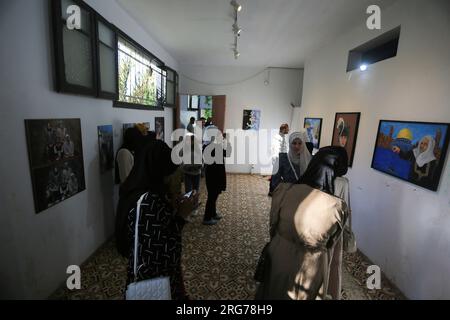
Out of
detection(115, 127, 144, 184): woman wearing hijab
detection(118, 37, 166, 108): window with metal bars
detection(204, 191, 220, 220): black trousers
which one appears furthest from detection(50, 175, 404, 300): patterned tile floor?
detection(118, 37, 166, 108): window with metal bars

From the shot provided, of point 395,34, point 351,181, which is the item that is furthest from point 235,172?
point 395,34

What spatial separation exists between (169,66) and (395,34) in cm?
444

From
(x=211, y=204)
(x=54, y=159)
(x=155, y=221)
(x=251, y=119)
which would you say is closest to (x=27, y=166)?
(x=54, y=159)

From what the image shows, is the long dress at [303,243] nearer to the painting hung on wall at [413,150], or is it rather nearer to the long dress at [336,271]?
the long dress at [336,271]

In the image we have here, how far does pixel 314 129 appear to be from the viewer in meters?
4.42

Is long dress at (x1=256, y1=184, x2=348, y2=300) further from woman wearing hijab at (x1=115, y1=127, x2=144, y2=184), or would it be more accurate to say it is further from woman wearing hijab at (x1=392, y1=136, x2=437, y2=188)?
woman wearing hijab at (x1=115, y1=127, x2=144, y2=184)

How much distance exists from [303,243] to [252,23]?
3207 mm

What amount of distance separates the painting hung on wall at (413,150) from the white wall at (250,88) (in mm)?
3839

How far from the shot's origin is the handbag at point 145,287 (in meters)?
1.22

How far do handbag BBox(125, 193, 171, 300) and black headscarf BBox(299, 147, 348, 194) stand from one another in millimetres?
1290

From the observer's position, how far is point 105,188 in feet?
8.90

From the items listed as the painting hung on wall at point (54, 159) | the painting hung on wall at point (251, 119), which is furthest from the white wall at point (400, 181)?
the painting hung on wall at point (54, 159)

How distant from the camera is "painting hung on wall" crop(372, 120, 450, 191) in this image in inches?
71.1

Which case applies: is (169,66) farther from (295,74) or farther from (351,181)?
(351,181)
